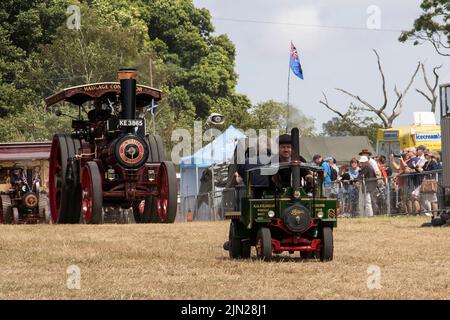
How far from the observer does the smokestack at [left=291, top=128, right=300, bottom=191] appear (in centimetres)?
1263

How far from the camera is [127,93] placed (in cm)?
2214

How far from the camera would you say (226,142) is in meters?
34.7

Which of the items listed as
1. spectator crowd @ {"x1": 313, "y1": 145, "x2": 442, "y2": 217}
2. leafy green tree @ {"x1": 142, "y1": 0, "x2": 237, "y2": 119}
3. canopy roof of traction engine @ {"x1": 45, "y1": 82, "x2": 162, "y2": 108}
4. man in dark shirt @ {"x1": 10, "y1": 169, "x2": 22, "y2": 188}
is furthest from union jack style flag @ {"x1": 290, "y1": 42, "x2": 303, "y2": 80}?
leafy green tree @ {"x1": 142, "y1": 0, "x2": 237, "y2": 119}

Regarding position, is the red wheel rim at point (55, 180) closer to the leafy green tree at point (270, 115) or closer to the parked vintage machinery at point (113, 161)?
the parked vintage machinery at point (113, 161)

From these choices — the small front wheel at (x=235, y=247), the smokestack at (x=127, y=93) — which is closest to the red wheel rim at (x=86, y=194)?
the smokestack at (x=127, y=93)

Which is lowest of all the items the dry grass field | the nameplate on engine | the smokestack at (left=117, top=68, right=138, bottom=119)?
the dry grass field

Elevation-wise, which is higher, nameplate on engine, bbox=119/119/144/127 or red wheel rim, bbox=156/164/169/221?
nameplate on engine, bbox=119/119/144/127

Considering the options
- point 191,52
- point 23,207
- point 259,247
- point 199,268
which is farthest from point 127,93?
point 191,52

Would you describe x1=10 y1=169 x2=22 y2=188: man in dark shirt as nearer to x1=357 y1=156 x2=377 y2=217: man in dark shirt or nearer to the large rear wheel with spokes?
the large rear wheel with spokes

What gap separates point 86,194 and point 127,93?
209 centimetres

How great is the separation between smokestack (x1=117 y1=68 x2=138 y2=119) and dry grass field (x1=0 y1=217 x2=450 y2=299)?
4.29 metres
